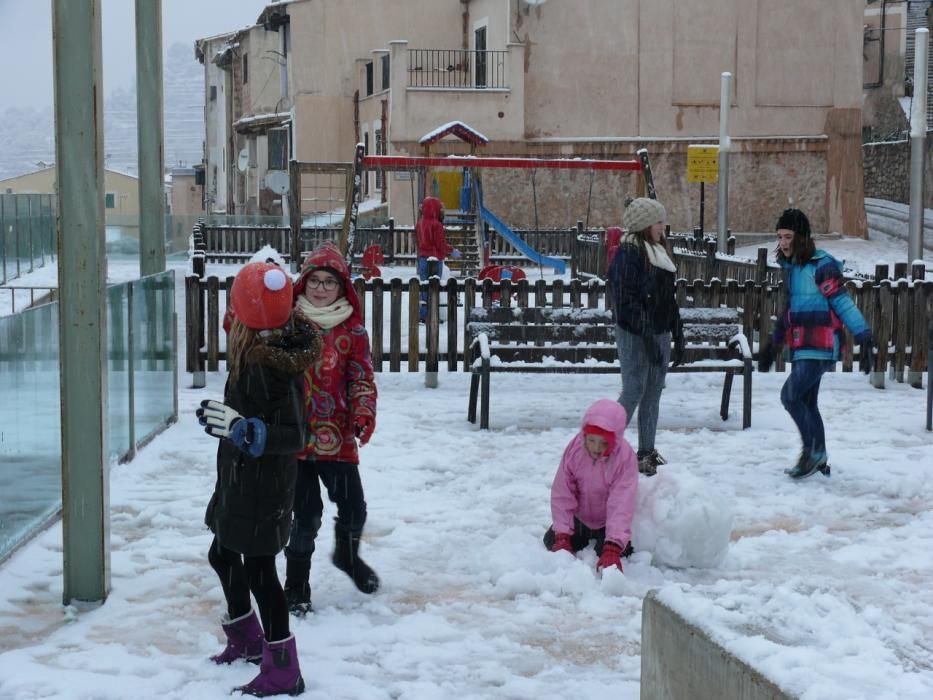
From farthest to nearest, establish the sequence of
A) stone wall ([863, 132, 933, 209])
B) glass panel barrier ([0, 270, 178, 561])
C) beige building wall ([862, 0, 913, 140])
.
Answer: beige building wall ([862, 0, 913, 140]) → stone wall ([863, 132, 933, 209]) → glass panel barrier ([0, 270, 178, 561])

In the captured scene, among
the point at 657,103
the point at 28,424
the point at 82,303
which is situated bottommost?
the point at 28,424

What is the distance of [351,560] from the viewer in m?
5.93

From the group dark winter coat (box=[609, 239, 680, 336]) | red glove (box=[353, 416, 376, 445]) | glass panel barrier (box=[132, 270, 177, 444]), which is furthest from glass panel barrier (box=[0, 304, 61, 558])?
dark winter coat (box=[609, 239, 680, 336])

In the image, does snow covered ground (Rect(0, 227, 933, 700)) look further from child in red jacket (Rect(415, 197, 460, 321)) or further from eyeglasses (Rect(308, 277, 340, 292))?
child in red jacket (Rect(415, 197, 460, 321))

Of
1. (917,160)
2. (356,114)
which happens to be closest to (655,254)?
(917,160)

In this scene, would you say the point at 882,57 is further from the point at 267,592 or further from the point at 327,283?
the point at 267,592

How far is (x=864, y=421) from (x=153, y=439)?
5.64 metres

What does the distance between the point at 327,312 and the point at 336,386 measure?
0.32 metres

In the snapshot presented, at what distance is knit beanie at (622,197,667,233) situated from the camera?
27.5 ft

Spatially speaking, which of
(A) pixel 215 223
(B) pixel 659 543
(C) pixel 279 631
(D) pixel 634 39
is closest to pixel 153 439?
(B) pixel 659 543

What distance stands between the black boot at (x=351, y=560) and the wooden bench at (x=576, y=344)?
14.7ft

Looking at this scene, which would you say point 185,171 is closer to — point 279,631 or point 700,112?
point 700,112

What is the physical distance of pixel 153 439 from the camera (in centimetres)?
963

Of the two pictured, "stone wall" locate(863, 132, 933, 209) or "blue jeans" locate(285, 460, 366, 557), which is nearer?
"blue jeans" locate(285, 460, 366, 557)
